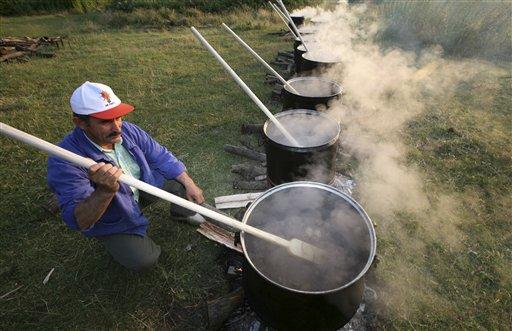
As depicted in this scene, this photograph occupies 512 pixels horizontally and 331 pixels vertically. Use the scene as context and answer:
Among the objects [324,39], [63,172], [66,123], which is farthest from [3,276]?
[324,39]

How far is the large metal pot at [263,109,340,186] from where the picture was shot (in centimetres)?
352

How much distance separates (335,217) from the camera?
2.95 meters

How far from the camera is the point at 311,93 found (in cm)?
515

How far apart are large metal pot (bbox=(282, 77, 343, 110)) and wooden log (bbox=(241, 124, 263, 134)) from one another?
47.4 inches

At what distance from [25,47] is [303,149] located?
1236 centimetres

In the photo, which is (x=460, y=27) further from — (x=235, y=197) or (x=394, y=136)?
(x=235, y=197)

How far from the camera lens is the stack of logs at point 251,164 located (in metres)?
4.87

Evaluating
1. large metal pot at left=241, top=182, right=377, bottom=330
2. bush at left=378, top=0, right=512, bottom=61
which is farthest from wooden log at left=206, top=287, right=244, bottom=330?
bush at left=378, top=0, right=512, bottom=61

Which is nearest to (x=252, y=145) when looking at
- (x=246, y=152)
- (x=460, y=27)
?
(x=246, y=152)

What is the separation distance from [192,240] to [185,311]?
945 mm

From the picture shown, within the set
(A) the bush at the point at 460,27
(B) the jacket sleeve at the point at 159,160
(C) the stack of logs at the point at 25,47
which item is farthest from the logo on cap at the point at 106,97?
(C) the stack of logs at the point at 25,47

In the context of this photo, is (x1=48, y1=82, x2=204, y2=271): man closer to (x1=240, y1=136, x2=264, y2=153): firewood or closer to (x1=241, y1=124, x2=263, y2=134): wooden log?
(x1=240, y1=136, x2=264, y2=153): firewood

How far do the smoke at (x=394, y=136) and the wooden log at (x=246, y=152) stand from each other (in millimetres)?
1446

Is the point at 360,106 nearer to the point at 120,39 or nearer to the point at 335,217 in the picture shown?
the point at 335,217
